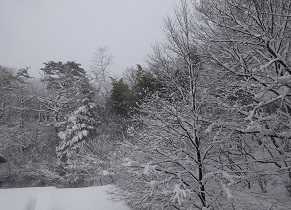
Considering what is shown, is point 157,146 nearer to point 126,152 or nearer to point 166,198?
point 166,198

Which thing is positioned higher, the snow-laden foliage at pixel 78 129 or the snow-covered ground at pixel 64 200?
the snow-laden foliage at pixel 78 129

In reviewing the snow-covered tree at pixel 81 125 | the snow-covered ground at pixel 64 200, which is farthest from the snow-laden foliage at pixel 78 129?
the snow-covered ground at pixel 64 200

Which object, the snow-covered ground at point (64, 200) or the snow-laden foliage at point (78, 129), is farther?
the snow-laden foliage at point (78, 129)

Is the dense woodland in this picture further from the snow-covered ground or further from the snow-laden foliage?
the snow-covered ground

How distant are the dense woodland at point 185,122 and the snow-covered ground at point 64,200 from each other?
0.86 meters

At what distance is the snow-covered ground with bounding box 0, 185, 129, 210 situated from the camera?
361 inches

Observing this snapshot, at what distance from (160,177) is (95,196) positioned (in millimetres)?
3953

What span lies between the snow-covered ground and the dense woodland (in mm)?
863

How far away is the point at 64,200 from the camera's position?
32.3 ft

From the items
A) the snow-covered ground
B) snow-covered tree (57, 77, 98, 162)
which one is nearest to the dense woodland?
snow-covered tree (57, 77, 98, 162)

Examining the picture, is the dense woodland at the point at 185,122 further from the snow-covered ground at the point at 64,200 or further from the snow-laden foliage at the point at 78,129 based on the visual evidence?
the snow-covered ground at the point at 64,200

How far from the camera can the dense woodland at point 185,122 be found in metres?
5.70

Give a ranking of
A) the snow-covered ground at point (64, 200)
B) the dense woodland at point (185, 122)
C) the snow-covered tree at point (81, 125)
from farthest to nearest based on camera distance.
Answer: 1. the snow-covered tree at point (81, 125)
2. the snow-covered ground at point (64, 200)
3. the dense woodland at point (185, 122)

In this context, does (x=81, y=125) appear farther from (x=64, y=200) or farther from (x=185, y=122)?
(x=185, y=122)
